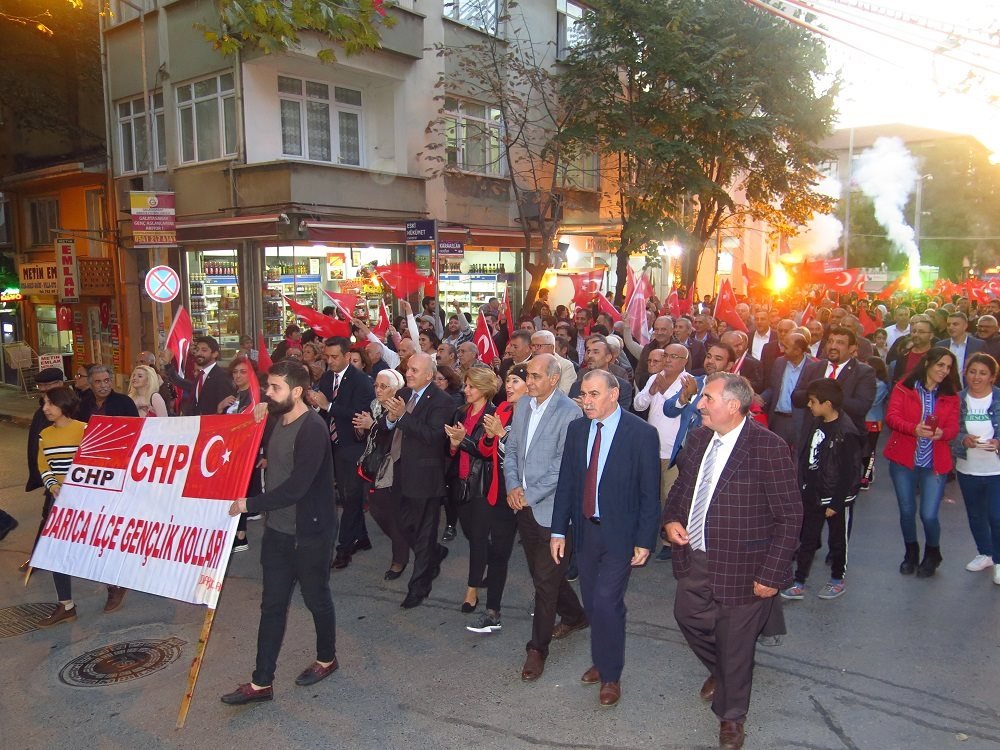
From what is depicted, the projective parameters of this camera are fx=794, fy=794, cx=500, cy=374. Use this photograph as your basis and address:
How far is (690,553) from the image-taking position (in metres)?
4.28

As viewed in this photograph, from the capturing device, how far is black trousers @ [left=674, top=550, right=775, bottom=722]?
160 inches

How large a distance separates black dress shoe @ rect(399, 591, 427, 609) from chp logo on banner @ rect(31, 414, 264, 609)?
181cm

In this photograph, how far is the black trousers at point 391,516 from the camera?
21.4 ft

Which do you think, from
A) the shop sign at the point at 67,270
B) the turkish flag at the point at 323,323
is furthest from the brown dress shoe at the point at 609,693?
the shop sign at the point at 67,270

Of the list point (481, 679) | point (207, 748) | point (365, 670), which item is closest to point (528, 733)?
point (481, 679)

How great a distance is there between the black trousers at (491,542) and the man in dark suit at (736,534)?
1585 mm

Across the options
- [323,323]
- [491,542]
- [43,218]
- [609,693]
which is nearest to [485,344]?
[323,323]

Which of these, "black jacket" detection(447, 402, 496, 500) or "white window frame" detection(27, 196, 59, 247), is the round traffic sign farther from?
"white window frame" detection(27, 196, 59, 247)

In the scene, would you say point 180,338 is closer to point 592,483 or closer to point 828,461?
point 592,483

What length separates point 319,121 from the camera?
17.6 metres

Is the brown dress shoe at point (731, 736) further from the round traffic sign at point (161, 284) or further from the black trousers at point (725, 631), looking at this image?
the round traffic sign at point (161, 284)

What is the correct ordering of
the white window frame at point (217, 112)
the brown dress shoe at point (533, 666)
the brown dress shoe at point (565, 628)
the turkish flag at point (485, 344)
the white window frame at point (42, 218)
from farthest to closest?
the white window frame at point (42, 218), the white window frame at point (217, 112), the turkish flag at point (485, 344), the brown dress shoe at point (565, 628), the brown dress shoe at point (533, 666)

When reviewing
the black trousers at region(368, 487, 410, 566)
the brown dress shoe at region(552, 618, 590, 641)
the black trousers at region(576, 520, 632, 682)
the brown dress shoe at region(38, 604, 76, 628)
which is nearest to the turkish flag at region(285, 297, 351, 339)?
the black trousers at region(368, 487, 410, 566)

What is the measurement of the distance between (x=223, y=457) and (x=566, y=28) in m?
20.8
